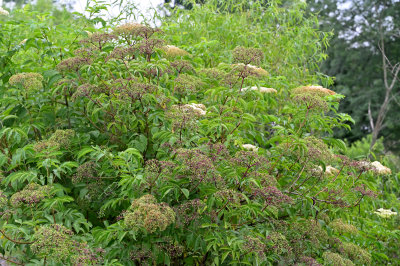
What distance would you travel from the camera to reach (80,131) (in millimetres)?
3039

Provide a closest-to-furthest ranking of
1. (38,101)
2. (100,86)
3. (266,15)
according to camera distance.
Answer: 1. (100,86)
2. (38,101)
3. (266,15)

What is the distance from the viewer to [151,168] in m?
2.28

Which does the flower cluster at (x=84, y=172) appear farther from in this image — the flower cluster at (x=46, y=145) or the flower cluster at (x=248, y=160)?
the flower cluster at (x=248, y=160)

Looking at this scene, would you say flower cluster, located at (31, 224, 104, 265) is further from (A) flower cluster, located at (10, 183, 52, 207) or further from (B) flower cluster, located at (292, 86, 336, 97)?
(B) flower cluster, located at (292, 86, 336, 97)

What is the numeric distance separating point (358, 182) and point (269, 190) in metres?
1.07

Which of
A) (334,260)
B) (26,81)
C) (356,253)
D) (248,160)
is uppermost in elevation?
(26,81)

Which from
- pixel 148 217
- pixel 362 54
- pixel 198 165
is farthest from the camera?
pixel 362 54

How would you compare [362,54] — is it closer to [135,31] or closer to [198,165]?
[135,31]

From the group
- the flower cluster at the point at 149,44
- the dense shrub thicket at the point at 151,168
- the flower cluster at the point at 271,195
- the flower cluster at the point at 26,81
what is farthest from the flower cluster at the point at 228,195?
the flower cluster at the point at 26,81

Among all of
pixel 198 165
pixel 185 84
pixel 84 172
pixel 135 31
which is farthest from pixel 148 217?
pixel 135 31

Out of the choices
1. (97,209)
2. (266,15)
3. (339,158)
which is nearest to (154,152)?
(97,209)

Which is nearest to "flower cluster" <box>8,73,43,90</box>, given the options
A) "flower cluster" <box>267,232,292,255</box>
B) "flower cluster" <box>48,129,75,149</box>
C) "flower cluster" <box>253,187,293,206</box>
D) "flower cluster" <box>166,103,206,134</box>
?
"flower cluster" <box>48,129,75,149</box>

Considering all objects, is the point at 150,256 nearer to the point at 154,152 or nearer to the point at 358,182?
the point at 154,152

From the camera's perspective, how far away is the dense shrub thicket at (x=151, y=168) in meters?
2.30
